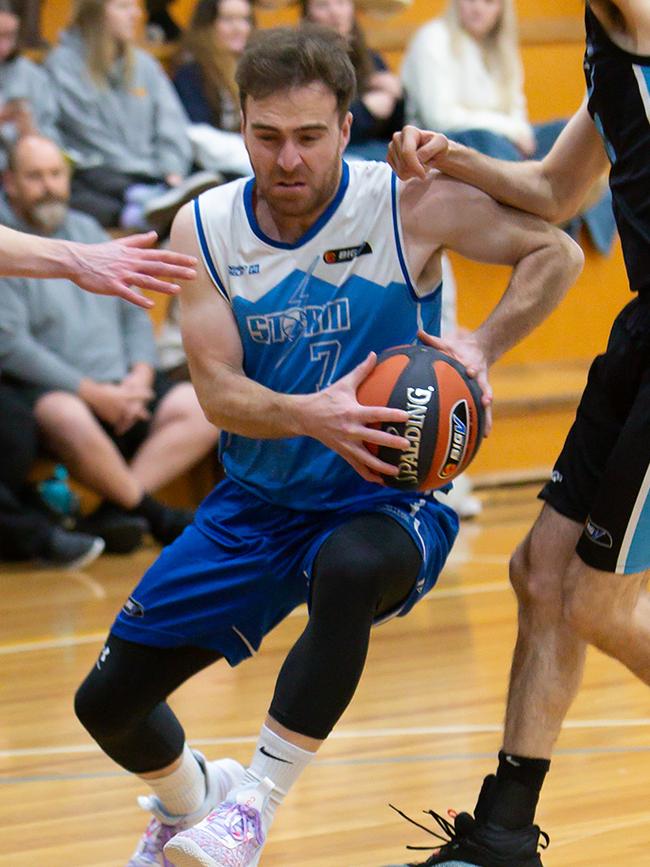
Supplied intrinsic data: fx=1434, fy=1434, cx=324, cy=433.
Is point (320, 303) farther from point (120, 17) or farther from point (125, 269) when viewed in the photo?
point (120, 17)

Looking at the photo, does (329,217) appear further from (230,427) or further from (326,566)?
(326,566)

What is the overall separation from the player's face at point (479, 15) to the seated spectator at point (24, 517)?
150 inches

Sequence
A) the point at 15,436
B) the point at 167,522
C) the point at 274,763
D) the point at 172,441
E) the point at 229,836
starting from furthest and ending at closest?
the point at 172,441 → the point at 167,522 → the point at 15,436 → the point at 274,763 → the point at 229,836

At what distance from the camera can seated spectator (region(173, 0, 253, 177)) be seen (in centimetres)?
834

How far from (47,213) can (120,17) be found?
4.84 ft

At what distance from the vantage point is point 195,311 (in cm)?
333

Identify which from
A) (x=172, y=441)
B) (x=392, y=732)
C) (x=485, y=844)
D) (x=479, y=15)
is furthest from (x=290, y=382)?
(x=479, y=15)

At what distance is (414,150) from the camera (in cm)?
313

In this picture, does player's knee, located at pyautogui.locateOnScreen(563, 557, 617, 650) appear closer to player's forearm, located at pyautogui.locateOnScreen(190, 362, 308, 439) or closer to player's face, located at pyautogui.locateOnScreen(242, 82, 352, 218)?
player's forearm, located at pyautogui.locateOnScreen(190, 362, 308, 439)

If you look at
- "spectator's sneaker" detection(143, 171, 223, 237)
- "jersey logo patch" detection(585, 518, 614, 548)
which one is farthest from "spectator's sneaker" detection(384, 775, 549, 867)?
"spectator's sneaker" detection(143, 171, 223, 237)

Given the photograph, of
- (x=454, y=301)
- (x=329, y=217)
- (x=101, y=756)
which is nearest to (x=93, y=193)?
(x=454, y=301)

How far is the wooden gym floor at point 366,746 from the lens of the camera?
11.5 feet

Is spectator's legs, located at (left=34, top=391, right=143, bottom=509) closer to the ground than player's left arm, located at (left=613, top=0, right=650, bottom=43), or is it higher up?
closer to the ground

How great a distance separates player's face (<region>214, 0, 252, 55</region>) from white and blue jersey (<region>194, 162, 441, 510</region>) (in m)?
5.30
